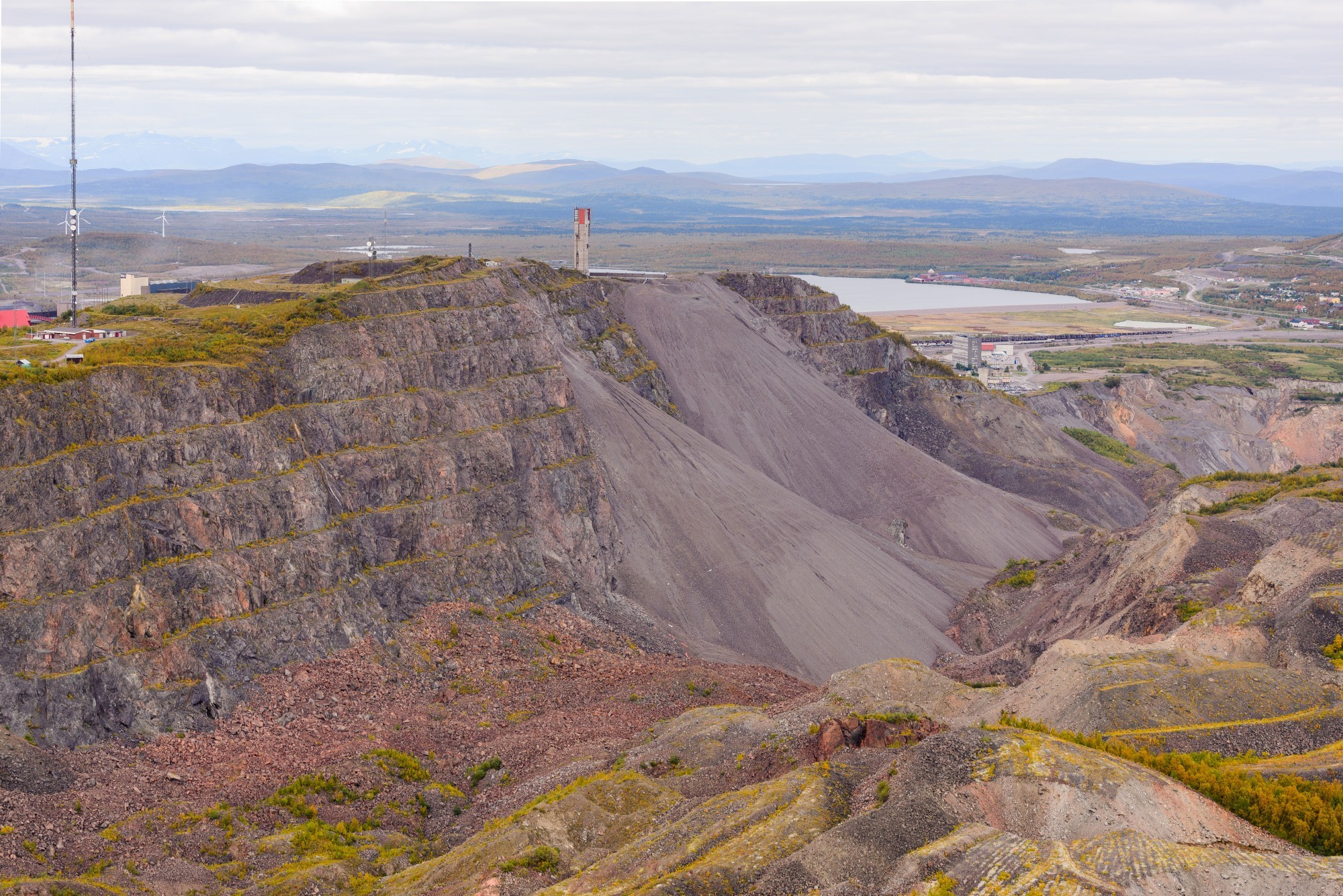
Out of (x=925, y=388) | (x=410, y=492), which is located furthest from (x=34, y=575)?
(x=925, y=388)

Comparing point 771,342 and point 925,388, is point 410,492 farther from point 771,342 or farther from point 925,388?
point 925,388

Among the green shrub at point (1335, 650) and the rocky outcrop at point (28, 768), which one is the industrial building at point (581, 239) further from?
the rocky outcrop at point (28, 768)

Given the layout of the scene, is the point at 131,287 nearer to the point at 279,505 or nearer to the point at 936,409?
the point at 279,505

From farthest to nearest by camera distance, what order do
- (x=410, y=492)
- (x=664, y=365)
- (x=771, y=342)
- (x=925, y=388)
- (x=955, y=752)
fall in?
(x=925, y=388), (x=771, y=342), (x=664, y=365), (x=410, y=492), (x=955, y=752)

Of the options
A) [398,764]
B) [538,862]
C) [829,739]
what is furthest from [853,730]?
[398,764]

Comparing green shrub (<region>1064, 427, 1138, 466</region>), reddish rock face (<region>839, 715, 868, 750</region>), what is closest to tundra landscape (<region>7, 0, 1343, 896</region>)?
reddish rock face (<region>839, 715, 868, 750</region>)

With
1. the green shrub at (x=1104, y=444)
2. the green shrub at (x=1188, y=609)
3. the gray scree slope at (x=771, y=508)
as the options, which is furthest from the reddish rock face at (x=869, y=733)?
the green shrub at (x=1104, y=444)
